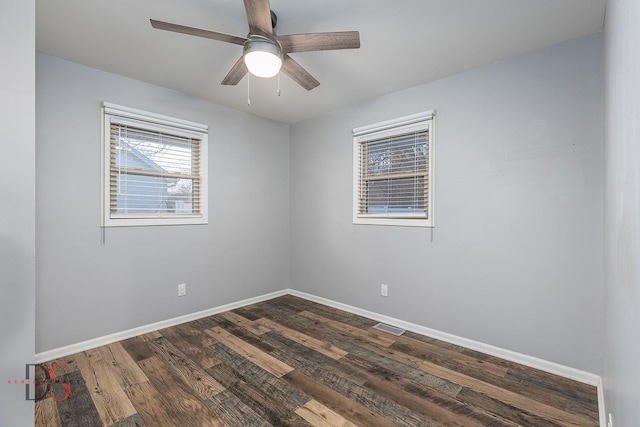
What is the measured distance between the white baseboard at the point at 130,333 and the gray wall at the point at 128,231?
5 cm

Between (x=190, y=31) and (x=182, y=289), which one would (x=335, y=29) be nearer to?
(x=190, y=31)

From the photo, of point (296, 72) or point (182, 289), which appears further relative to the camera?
point (182, 289)

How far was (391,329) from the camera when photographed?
3.06 m

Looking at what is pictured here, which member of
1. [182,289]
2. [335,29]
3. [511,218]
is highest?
[335,29]

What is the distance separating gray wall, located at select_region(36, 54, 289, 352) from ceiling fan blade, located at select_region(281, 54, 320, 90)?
1611mm

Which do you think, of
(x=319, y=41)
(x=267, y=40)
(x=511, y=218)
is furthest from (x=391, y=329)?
(x=267, y=40)

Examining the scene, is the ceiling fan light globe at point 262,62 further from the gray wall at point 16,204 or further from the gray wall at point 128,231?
the gray wall at point 128,231

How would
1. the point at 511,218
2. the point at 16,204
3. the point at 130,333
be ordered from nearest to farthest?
the point at 16,204
the point at 511,218
the point at 130,333

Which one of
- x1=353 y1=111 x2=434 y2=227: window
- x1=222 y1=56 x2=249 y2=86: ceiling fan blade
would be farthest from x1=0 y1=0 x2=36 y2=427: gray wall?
x1=353 y1=111 x2=434 y2=227: window

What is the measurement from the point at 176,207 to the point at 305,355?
2.10 meters

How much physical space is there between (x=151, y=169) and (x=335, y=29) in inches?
89.6

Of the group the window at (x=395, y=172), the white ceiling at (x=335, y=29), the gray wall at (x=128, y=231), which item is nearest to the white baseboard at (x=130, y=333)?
the gray wall at (x=128, y=231)

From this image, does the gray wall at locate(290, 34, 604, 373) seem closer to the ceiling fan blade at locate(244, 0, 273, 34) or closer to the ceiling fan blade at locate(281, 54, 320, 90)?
the ceiling fan blade at locate(281, 54, 320, 90)

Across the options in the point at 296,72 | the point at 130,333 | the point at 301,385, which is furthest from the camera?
the point at 130,333
